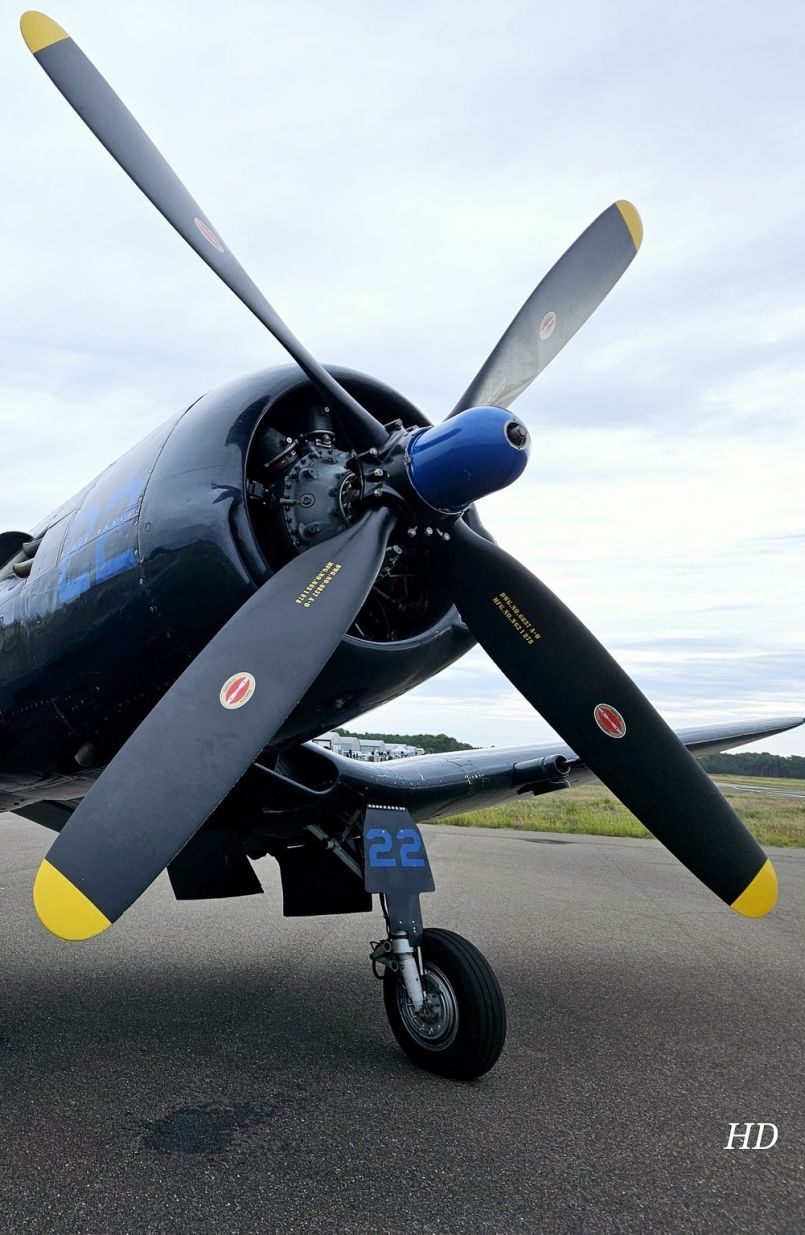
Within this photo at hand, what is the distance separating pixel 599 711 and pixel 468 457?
1527 mm

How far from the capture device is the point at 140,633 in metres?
4.12

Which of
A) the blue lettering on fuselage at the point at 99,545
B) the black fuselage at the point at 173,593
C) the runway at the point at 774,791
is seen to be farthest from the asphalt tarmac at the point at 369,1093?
the runway at the point at 774,791

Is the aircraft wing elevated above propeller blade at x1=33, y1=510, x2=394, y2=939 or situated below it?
below

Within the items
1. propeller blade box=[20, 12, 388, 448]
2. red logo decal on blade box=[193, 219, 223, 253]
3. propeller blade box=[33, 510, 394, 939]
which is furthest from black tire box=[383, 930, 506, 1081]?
red logo decal on blade box=[193, 219, 223, 253]

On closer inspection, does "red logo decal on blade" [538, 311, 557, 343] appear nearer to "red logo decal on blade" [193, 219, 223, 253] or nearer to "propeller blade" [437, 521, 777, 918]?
"propeller blade" [437, 521, 777, 918]

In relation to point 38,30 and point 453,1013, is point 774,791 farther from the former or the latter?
point 38,30

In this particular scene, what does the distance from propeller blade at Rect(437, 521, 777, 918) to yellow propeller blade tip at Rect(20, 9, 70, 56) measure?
293cm

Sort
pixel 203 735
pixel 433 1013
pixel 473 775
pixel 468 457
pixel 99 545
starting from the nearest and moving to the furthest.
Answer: pixel 203 735 → pixel 468 457 → pixel 99 545 → pixel 433 1013 → pixel 473 775

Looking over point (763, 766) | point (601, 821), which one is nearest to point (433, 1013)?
point (601, 821)

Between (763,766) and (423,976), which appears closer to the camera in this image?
(423,976)

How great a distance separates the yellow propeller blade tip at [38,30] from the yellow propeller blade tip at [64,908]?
142 inches

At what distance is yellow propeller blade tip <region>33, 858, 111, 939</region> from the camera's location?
271cm

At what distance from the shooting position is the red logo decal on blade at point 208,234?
13.4 ft

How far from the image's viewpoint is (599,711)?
14.6ft
